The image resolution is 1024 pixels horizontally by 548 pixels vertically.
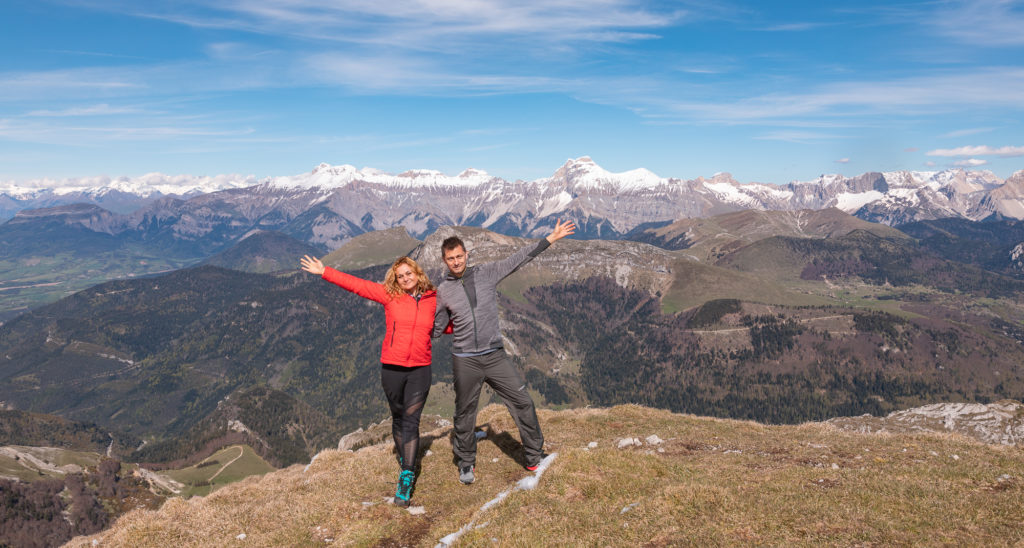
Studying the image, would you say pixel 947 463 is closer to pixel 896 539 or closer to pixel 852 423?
pixel 896 539

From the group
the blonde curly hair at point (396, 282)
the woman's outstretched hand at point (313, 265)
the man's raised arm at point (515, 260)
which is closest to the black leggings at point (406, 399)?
the blonde curly hair at point (396, 282)

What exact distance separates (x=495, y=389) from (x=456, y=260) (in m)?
4.59

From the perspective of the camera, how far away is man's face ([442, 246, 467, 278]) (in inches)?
603

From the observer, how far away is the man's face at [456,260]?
50.2ft

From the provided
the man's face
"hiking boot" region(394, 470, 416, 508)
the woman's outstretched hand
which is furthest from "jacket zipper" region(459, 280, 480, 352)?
the woman's outstretched hand

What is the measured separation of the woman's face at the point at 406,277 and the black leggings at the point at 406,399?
256 centimetres

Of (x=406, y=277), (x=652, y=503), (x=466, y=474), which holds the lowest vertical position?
(x=466, y=474)

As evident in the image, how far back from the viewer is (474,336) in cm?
1553

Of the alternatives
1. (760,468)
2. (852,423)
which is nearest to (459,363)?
(760,468)

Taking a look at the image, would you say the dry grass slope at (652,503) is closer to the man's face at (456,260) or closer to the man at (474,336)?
the man at (474,336)

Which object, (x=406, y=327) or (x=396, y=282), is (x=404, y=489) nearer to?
(x=406, y=327)

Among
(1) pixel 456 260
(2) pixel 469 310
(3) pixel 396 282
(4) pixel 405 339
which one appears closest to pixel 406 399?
(4) pixel 405 339

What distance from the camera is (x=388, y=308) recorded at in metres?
15.3

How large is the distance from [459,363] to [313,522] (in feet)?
21.2
